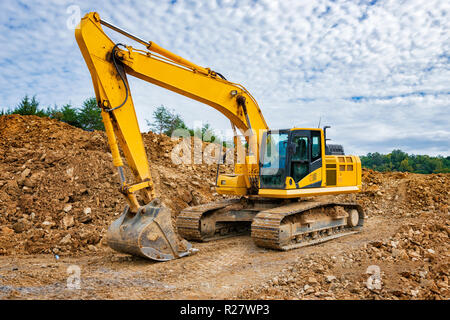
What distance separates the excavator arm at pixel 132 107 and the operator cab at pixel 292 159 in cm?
204

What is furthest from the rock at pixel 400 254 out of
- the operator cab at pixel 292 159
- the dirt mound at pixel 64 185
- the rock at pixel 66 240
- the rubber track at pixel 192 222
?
the rock at pixel 66 240

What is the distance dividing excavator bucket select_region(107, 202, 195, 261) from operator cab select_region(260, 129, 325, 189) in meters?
2.48

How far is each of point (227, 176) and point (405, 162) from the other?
17418 mm

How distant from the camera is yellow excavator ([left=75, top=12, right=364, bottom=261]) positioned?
18.5 feet

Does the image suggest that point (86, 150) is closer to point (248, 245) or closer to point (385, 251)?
point (248, 245)

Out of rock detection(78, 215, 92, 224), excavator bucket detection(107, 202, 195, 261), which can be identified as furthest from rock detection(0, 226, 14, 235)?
excavator bucket detection(107, 202, 195, 261)

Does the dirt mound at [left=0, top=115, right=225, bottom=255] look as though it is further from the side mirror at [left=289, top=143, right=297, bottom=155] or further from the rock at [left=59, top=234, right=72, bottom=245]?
the side mirror at [left=289, top=143, right=297, bottom=155]

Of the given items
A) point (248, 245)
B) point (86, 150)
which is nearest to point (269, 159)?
point (248, 245)

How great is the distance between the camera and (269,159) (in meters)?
7.53

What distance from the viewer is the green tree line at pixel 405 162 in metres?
21.2
